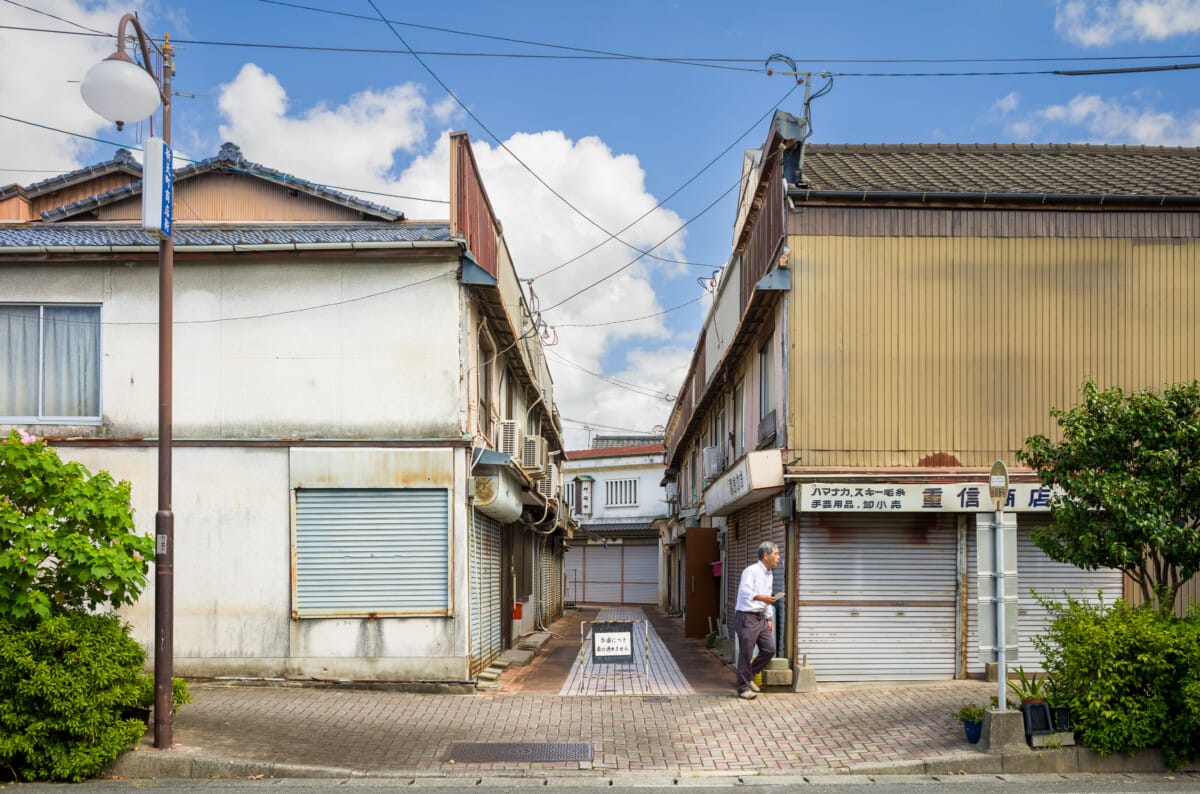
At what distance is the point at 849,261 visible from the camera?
1371cm

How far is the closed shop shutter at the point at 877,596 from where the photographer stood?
529 inches

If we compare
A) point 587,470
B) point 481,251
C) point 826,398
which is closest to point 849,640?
point 826,398

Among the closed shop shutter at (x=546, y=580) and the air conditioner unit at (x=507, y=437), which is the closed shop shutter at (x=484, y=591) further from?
the closed shop shutter at (x=546, y=580)

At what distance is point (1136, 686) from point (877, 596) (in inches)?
168

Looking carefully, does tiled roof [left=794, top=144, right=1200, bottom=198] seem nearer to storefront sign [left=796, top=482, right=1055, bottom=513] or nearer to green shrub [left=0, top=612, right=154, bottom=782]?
storefront sign [left=796, top=482, right=1055, bottom=513]

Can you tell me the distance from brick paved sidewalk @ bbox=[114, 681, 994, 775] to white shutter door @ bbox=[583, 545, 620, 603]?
33603mm

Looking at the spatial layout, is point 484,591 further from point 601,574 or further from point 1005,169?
point 601,574

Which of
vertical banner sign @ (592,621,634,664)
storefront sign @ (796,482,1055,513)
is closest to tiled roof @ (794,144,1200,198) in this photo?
storefront sign @ (796,482,1055,513)

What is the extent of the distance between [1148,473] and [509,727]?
6.95m

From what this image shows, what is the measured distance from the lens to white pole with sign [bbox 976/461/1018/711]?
9.70 meters

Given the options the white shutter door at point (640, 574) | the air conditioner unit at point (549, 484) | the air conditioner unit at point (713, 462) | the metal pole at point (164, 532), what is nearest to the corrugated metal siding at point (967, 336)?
the metal pole at point (164, 532)

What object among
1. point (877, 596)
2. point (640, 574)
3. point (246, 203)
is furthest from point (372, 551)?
point (640, 574)

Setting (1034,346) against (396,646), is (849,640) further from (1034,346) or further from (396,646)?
(396,646)

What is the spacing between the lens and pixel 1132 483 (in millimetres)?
9906
